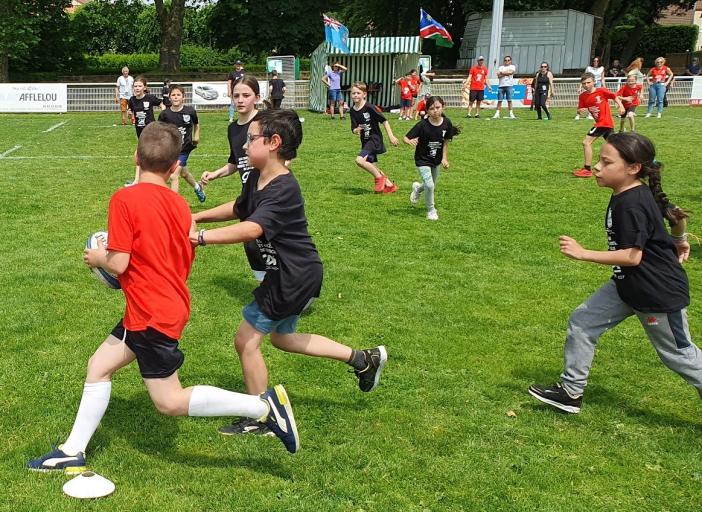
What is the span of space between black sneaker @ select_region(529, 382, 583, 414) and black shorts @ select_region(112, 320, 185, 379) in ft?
8.19

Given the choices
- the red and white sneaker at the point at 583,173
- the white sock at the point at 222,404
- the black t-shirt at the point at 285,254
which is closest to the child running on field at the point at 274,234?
the black t-shirt at the point at 285,254

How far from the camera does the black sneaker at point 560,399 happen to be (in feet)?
15.0

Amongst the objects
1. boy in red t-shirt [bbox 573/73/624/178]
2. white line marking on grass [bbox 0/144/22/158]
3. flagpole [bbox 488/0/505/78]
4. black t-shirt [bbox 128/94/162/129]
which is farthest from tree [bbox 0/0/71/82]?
boy in red t-shirt [bbox 573/73/624/178]

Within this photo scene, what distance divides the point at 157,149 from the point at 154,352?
1.03 metres

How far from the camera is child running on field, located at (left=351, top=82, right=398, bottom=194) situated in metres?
11.8

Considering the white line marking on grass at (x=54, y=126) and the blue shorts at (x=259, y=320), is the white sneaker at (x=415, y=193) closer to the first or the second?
the blue shorts at (x=259, y=320)

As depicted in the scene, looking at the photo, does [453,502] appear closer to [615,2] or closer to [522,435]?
[522,435]

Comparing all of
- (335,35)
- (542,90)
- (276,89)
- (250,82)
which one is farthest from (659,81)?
(250,82)

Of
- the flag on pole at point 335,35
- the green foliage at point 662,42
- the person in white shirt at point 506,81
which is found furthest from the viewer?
the green foliage at point 662,42

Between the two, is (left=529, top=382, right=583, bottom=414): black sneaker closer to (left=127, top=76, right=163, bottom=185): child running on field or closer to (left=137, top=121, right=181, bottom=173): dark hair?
(left=137, top=121, right=181, bottom=173): dark hair

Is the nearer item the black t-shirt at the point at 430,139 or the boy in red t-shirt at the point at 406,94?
the black t-shirt at the point at 430,139

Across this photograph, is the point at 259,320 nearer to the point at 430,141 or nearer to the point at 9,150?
the point at 430,141

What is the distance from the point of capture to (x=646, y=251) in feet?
13.7

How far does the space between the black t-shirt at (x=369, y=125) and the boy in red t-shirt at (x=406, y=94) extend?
1168 cm
